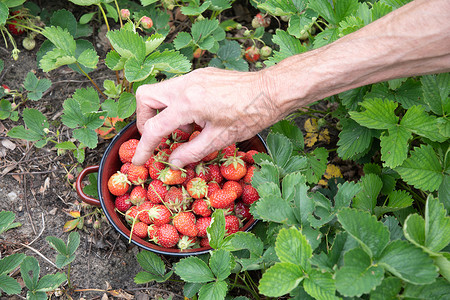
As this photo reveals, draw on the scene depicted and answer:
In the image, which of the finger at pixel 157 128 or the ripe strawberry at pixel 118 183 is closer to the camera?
the finger at pixel 157 128

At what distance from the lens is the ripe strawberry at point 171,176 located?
1.46 metres

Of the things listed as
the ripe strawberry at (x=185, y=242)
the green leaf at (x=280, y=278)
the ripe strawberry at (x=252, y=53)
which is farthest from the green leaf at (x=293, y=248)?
the ripe strawberry at (x=252, y=53)

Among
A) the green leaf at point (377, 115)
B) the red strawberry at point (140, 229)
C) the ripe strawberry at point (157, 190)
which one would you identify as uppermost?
the green leaf at point (377, 115)

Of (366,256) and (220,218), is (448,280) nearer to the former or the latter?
(366,256)

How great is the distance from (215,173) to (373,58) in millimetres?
696

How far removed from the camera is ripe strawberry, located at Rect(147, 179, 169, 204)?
4.92ft

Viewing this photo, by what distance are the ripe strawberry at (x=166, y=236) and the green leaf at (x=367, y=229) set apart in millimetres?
672

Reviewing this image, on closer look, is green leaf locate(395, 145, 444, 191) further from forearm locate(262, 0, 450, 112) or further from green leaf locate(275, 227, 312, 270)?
green leaf locate(275, 227, 312, 270)

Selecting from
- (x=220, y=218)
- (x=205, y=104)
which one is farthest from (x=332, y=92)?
(x=220, y=218)

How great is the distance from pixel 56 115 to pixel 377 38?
1502 mm

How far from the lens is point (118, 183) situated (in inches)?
59.2

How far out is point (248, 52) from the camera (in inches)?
83.1

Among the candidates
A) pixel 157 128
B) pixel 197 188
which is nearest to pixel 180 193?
pixel 197 188

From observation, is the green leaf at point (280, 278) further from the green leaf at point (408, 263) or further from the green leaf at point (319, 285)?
the green leaf at point (408, 263)
